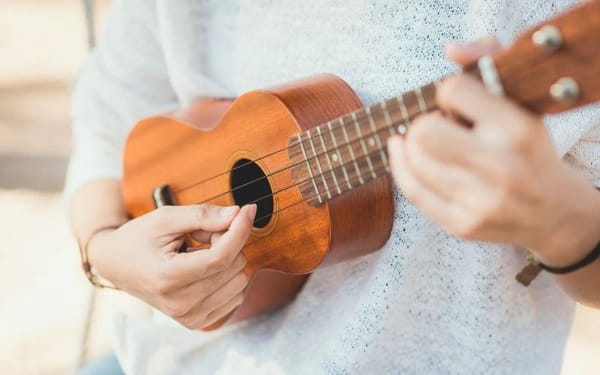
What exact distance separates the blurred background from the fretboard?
905mm

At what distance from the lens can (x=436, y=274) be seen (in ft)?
2.27

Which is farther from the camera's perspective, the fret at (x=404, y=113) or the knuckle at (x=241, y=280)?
the knuckle at (x=241, y=280)

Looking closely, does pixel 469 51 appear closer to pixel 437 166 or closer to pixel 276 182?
pixel 437 166

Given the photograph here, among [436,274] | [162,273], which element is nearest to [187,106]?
[162,273]

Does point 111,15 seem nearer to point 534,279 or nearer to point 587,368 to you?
point 534,279

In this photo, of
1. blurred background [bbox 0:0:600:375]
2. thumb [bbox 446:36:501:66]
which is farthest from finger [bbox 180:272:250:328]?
blurred background [bbox 0:0:600:375]

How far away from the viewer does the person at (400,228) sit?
1.50 ft

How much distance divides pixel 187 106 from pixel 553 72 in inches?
22.7

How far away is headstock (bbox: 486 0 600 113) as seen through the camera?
1.43 feet

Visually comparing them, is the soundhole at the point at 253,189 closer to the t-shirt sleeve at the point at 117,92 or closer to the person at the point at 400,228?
the person at the point at 400,228

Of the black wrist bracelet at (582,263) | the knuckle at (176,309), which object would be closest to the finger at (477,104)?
the black wrist bracelet at (582,263)

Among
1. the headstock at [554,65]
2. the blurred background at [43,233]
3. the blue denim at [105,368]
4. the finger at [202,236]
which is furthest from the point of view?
the blurred background at [43,233]

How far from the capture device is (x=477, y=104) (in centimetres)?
44

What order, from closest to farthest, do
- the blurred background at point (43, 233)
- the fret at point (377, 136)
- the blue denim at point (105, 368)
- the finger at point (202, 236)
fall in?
the fret at point (377, 136) < the finger at point (202, 236) < the blue denim at point (105, 368) < the blurred background at point (43, 233)
